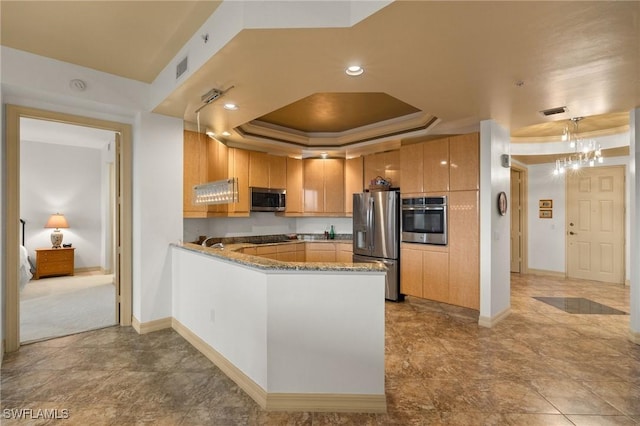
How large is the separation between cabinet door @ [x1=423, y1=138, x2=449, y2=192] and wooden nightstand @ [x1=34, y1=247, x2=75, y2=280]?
278 inches

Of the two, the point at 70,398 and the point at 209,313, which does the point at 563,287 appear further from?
the point at 70,398

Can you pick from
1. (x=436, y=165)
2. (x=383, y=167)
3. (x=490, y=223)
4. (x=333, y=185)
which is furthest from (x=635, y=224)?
(x=333, y=185)

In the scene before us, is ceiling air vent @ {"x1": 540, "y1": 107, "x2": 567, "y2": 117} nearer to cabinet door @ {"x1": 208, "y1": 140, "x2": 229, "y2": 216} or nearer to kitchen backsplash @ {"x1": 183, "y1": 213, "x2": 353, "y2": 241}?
kitchen backsplash @ {"x1": 183, "y1": 213, "x2": 353, "y2": 241}

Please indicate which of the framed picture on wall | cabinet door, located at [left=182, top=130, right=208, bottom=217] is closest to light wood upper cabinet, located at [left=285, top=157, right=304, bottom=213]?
cabinet door, located at [left=182, top=130, right=208, bottom=217]

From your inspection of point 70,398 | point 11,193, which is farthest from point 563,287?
point 11,193

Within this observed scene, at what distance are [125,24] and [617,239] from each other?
816 centimetres

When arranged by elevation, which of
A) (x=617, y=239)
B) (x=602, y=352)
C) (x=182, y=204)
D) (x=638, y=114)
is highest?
(x=638, y=114)

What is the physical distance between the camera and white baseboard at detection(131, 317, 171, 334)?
3514 millimetres

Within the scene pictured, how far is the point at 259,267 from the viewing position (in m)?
2.21

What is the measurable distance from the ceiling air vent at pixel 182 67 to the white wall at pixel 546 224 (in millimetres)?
7131

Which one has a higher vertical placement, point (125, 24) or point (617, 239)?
point (125, 24)

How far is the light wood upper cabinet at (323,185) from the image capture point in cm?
580

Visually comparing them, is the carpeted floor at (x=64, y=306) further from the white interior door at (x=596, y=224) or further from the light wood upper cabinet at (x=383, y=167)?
the white interior door at (x=596, y=224)

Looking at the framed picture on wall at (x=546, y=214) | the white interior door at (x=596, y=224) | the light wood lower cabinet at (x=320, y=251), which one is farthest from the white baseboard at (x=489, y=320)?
the framed picture on wall at (x=546, y=214)
